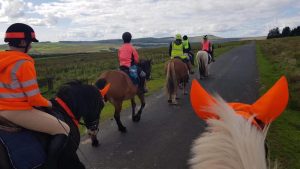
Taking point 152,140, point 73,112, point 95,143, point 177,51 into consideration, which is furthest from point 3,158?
point 177,51

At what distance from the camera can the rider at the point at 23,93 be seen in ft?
11.1

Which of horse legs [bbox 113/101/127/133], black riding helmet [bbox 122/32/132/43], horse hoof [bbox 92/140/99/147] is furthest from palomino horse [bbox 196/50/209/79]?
horse hoof [bbox 92/140/99/147]

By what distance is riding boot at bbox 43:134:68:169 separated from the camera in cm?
367

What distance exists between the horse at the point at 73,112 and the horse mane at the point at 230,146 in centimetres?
234

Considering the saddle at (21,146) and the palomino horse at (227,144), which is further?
the saddle at (21,146)

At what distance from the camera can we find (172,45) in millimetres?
12898

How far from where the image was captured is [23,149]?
3.44 metres

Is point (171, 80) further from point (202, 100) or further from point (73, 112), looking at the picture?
point (202, 100)

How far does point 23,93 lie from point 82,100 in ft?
3.93

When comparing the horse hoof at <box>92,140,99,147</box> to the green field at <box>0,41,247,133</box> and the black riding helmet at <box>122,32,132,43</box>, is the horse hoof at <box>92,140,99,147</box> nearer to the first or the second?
the green field at <box>0,41,247,133</box>

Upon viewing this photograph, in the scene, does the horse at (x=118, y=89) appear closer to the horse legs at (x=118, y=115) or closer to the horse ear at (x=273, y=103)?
the horse legs at (x=118, y=115)

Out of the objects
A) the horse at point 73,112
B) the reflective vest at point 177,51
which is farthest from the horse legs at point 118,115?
the reflective vest at point 177,51

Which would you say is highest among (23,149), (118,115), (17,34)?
(17,34)

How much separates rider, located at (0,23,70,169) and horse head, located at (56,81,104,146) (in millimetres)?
598
